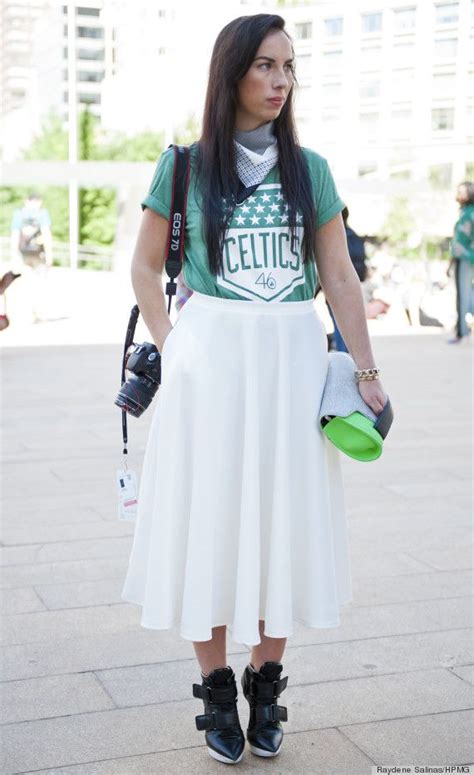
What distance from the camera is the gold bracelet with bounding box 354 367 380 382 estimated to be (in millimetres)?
2699

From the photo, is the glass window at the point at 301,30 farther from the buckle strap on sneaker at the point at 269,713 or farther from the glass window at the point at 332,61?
the glass window at the point at 332,61

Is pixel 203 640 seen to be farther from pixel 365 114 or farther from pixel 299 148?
pixel 365 114

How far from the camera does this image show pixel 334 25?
25.5m

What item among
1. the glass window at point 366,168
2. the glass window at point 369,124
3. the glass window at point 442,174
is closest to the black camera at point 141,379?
the glass window at point 442,174

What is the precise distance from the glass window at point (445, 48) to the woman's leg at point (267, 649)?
17.0m

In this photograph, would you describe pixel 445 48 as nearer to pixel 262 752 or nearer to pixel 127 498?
pixel 127 498

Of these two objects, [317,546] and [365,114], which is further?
[365,114]

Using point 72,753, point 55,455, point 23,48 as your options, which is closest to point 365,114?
point 23,48

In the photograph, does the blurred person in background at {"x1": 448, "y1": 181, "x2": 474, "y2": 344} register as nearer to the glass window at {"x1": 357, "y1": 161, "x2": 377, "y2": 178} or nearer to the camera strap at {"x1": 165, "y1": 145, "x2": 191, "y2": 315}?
the camera strap at {"x1": 165, "y1": 145, "x2": 191, "y2": 315}

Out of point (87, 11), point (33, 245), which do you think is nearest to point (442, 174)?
point (87, 11)

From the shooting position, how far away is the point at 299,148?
269 centimetres

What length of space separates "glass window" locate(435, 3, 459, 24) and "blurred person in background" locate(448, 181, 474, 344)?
5526mm

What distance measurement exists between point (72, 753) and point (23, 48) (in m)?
71.4

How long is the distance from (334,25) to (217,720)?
24.6 metres
